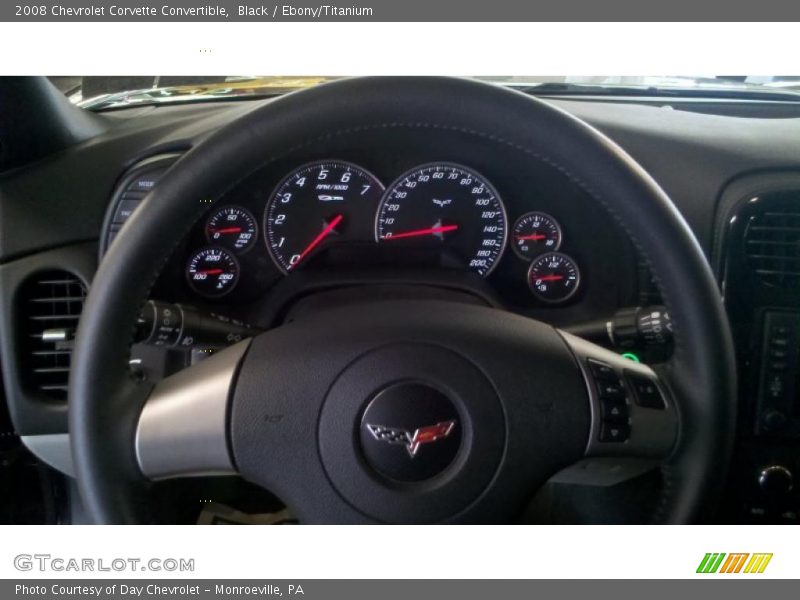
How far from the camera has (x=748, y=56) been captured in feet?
3.55

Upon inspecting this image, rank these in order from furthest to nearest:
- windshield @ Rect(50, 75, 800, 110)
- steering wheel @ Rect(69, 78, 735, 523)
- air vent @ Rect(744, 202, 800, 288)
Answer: windshield @ Rect(50, 75, 800, 110) → air vent @ Rect(744, 202, 800, 288) → steering wheel @ Rect(69, 78, 735, 523)

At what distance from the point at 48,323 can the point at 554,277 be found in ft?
2.80

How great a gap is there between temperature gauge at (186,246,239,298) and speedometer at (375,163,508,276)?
0.25 metres

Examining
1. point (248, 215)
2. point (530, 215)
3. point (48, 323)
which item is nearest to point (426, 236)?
point (530, 215)

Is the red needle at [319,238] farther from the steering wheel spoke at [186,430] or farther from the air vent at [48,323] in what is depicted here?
the steering wheel spoke at [186,430]

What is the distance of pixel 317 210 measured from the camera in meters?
1.38

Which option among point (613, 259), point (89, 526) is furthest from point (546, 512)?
point (89, 526)

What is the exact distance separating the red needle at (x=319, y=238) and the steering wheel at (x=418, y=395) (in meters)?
0.42

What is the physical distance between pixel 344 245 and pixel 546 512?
1.79 ft

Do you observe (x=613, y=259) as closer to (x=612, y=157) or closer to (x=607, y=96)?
(x=607, y=96)

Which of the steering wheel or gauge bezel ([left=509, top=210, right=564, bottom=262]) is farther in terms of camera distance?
gauge bezel ([left=509, top=210, right=564, bottom=262])

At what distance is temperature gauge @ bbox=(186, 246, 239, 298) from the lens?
54.3 inches

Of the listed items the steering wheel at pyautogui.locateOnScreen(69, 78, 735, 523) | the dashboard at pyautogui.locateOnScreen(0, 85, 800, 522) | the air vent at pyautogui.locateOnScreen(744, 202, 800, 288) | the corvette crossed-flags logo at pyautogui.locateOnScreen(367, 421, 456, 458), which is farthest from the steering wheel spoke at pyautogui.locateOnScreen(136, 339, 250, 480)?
the air vent at pyautogui.locateOnScreen(744, 202, 800, 288)

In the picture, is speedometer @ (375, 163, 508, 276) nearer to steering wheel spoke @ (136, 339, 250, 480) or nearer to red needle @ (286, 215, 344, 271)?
red needle @ (286, 215, 344, 271)
